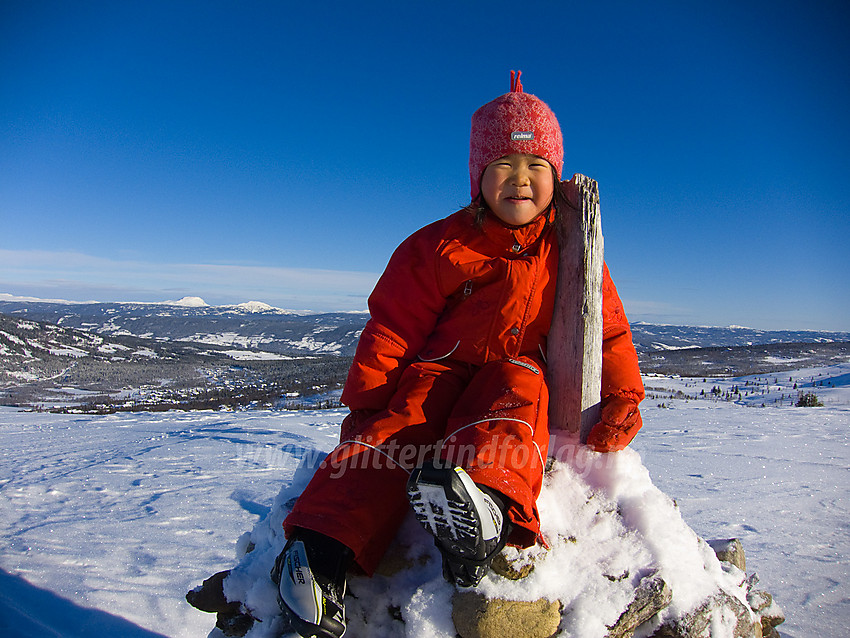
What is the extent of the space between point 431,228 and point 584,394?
106 cm

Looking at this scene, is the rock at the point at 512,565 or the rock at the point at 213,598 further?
the rock at the point at 213,598

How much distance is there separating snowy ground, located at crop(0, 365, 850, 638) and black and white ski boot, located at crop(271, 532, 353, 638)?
1.66 m

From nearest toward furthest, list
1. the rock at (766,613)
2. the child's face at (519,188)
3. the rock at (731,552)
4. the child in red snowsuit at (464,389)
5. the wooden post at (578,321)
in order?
the child in red snowsuit at (464,389)
the wooden post at (578,321)
the child's face at (519,188)
the rock at (766,613)
the rock at (731,552)

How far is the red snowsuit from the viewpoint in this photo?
1.52m

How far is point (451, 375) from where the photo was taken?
200cm

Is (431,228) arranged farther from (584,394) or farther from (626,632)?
(626,632)

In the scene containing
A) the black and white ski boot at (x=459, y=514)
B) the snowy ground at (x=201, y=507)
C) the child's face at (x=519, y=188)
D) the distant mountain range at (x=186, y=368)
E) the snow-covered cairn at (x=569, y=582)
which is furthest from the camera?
the distant mountain range at (x=186, y=368)

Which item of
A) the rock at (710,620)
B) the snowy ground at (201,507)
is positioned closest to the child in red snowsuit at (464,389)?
the rock at (710,620)

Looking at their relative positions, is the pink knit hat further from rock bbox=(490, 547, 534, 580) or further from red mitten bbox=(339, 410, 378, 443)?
rock bbox=(490, 547, 534, 580)

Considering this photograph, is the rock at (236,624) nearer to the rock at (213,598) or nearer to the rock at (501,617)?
the rock at (213,598)

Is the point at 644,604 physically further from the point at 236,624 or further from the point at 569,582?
the point at 236,624

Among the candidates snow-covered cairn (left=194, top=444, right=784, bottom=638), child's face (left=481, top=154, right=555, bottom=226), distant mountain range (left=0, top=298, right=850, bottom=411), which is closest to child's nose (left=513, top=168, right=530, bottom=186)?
child's face (left=481, top=154, right=555, bottom=226)

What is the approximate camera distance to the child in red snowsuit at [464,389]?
4.50ft

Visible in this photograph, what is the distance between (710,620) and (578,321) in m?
1.24
